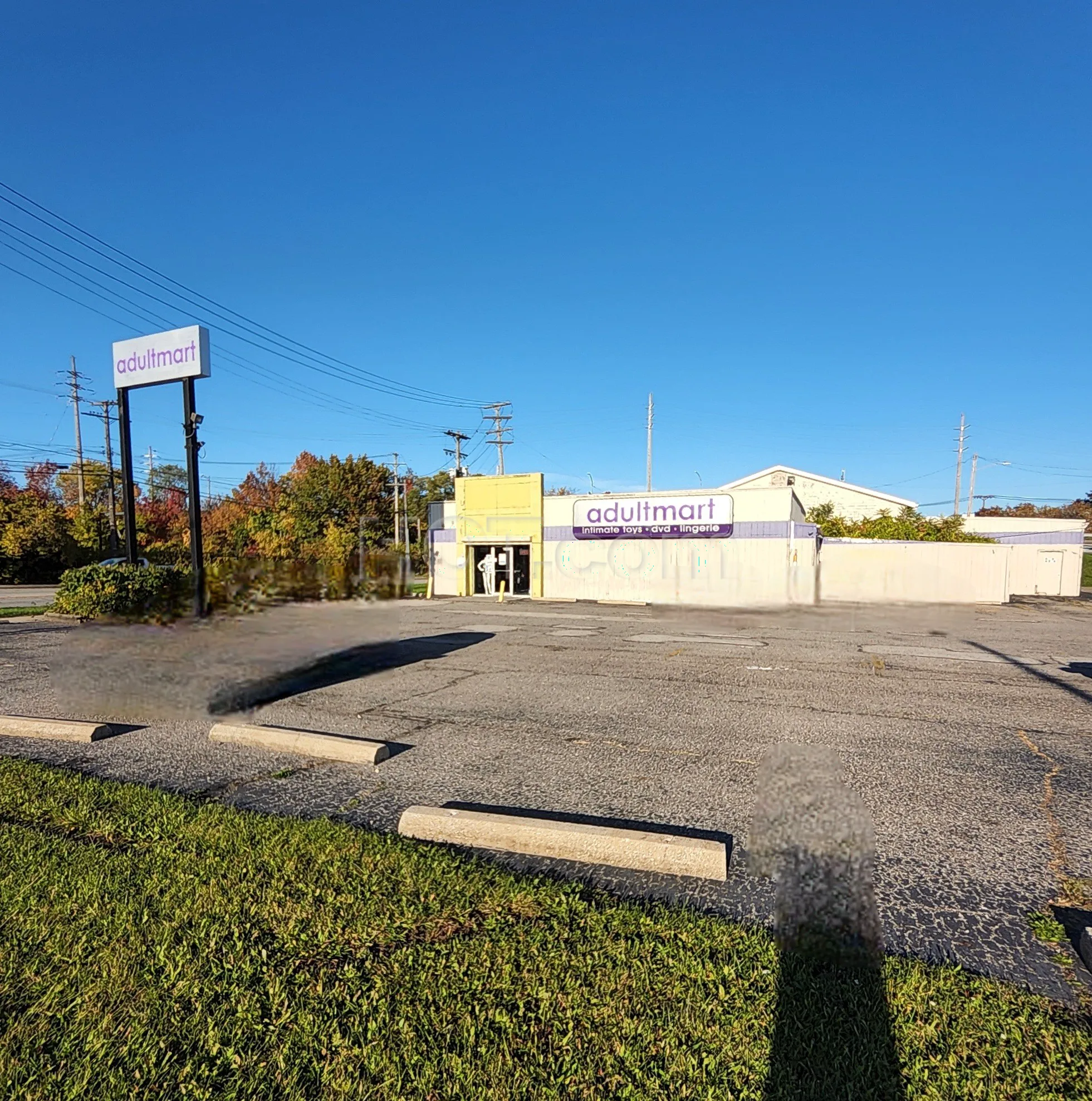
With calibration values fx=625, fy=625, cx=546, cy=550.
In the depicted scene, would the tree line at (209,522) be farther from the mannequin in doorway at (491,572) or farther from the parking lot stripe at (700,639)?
the parking lot stripe at (700,639)

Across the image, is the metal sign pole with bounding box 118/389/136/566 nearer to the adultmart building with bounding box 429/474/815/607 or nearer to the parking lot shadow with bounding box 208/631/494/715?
the parking lot shadow with bounding box 208/631/494/715

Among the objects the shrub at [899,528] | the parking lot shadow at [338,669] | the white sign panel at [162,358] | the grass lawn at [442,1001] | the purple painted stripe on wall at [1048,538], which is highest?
the white sign panel at [162,358]

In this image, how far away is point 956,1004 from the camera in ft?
8.25

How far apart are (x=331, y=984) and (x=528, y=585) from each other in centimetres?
2496

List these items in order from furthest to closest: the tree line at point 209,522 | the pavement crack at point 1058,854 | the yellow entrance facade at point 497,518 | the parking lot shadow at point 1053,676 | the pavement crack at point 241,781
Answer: the tree line at point 209,522, the yellow entrance facade at point 497,518, the parking lot shadow at point 1053,676, the pavement crack at point 241,781, the pavement crack at point 1058,854

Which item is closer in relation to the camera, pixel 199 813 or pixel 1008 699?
pixel 199 813

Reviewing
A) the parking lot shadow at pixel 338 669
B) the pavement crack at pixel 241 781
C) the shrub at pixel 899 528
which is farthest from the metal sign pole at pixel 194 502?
the shrub at pixel 899 528

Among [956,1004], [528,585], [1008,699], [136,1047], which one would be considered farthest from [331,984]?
[528,585]

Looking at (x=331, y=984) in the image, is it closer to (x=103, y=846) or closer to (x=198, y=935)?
(x=198, y=935)

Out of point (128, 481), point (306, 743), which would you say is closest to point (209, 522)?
point (128, 481)

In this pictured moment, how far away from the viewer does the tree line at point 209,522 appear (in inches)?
1544

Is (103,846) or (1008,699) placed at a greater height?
(103,846)

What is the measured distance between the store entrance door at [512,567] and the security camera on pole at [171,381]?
44.8ft

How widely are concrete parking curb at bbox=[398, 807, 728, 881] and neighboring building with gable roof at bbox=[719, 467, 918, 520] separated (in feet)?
147
